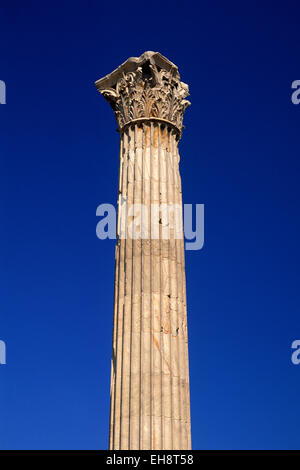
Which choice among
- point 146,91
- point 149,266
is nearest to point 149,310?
point 149,266

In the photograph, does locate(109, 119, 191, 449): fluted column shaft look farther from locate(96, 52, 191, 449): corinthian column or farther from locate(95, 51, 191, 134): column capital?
locate(95, 51, 191, 134): column capital

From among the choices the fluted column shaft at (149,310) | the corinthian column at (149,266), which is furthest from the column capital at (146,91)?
the fluted column shaft at (149,310)

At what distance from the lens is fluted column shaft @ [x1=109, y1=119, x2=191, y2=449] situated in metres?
18.5

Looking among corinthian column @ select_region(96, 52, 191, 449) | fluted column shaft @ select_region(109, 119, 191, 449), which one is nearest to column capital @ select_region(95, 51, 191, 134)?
corinthian column @ select_region(96, 52, 191, 449)

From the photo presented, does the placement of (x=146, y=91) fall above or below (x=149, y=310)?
above

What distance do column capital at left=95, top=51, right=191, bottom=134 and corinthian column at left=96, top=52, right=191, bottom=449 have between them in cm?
4

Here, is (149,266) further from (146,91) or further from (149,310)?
(146,91)

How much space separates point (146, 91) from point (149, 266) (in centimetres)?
797

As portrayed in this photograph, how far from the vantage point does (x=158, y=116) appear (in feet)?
80.6

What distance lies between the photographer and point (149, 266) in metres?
21.0

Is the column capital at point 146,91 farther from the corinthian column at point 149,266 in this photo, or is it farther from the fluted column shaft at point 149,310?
the fluted column shaft at point 149,310

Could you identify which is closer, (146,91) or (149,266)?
(149,266)

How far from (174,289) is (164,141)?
6.62 meters
